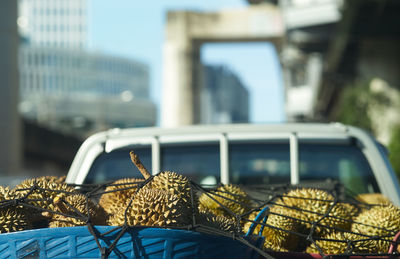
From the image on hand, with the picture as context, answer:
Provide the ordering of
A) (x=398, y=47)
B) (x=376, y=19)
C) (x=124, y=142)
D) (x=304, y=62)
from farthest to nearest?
(x=304, y=62) → (x=398, y=47) → (x=376, y=19) → (x=124, y=142)

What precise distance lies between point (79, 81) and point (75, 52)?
8.14 m

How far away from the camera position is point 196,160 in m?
4.75

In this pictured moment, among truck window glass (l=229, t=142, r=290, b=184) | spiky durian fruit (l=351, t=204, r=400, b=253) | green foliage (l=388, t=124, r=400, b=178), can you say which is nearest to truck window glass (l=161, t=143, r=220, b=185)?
truck window glass (l=229, t=142, r=290, b=184)

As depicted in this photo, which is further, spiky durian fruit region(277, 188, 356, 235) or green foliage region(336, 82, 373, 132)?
green foliage region(336, 82, 373, 132)

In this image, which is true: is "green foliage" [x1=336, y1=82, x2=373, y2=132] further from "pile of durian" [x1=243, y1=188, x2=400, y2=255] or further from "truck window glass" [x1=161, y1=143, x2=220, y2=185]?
"pile of durian" [x1=243, y1=188, x2=400, y2=255]

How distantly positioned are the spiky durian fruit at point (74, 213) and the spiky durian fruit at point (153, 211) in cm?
13

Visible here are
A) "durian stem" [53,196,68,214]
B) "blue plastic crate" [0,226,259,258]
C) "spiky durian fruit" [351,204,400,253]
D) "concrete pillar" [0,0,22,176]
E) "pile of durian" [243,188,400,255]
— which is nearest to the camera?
"blue plastic crate" [0,226,259,258]

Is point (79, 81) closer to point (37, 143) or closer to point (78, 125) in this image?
point (78, 125)

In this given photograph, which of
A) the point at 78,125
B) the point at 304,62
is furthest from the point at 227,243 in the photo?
the point at 78,125

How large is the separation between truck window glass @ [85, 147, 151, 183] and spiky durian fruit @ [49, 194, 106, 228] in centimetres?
198

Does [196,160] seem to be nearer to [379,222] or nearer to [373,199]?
[373,199]

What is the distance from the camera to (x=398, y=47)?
24.9 m

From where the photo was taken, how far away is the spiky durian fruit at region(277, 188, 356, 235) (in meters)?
2.95

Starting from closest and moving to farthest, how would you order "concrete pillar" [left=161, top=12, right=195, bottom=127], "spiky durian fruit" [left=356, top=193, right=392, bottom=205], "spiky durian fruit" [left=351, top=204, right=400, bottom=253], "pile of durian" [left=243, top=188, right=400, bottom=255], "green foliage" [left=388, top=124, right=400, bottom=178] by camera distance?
"pile of durian" [left=243, top=188, right=400, bottom=255], "spiky durian fruit" [left=351, top=204, right=400, bottom=253], "spiky durian fruit" [left=356, top=193, right=392, bottom=205], "green foliage" [left=388, top=124, right=400, bottom=178], "concrete pillar" [left=161, top=12, right=195, bottom=127]
